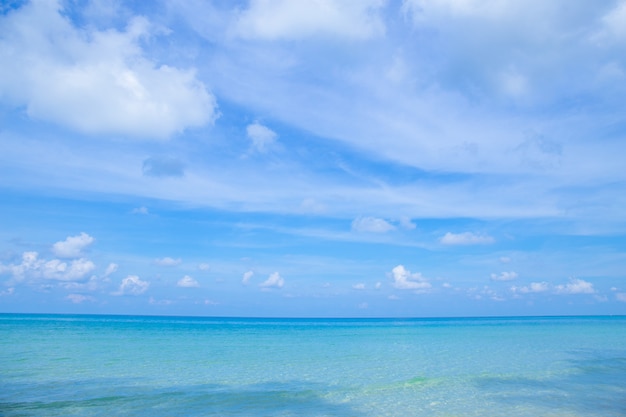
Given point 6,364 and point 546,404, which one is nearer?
point 546,404

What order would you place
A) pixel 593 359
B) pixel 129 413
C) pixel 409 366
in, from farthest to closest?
1. pixel 593 359
2. pixel 409 366
3. pixel 129 413

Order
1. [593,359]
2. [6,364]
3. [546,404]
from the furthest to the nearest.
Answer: [593,359] → [6,364] → [546,404]

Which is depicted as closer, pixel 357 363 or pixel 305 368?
pixel 305 368

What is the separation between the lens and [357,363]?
75.6 ft

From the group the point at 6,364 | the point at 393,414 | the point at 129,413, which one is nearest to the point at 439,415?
the point at 393,414

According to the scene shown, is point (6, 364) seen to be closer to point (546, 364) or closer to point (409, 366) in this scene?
point (409, 366)

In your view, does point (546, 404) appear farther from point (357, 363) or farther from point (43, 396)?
point (43, 396)

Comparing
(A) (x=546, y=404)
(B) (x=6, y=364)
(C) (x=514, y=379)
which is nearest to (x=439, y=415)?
(A) (x=546, y=404)

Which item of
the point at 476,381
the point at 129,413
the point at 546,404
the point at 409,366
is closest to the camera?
the point at 129,413

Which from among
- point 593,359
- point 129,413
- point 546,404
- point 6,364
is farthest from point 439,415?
point 6,364

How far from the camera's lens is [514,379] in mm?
18344

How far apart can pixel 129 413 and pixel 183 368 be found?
816 cm

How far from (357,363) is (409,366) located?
270 centimetres

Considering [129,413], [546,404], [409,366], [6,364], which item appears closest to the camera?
[129,413]
